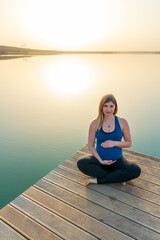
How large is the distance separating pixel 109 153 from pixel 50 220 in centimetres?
110

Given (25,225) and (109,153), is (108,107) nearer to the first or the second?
(109,153)

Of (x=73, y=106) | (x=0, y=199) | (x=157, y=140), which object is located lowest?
(x=0, y=199)

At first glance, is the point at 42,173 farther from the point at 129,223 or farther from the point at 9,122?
the point at 9,122

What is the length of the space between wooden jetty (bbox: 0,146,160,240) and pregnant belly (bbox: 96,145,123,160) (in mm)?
371

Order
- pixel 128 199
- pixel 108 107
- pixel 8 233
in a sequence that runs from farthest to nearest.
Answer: pixel 108 107 < pixel 128 199 < pixel 8 233

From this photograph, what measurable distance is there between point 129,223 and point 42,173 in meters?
2.51

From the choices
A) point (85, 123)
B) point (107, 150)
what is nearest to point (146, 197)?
point (107, 150)

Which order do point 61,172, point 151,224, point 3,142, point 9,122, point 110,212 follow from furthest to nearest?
point 9,122 → point 3,142 → point 61,172 → point 110,212 → point 151,224

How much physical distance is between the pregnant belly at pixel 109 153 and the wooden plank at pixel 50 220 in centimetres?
96

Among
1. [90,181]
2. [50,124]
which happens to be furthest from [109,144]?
[50,124]

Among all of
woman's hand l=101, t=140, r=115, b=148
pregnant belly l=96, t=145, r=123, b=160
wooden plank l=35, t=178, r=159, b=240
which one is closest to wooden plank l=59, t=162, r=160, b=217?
wooden plank l=35, t=178, r=159, b=240

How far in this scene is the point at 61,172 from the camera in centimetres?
287

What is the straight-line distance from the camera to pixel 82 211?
2.15m

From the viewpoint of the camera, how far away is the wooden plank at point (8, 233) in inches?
73.1
